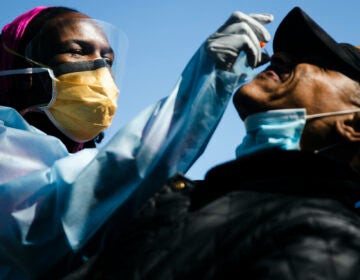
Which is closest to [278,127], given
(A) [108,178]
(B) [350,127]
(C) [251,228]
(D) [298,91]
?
(D) [298,91]

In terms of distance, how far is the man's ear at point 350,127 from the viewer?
291 centimetres

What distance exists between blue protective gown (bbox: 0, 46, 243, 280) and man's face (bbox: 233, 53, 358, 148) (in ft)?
0.38

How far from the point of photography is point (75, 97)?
166 inches

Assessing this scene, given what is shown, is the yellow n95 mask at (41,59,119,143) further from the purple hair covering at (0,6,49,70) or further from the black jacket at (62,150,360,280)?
the black jacket at (62,150,360,280)

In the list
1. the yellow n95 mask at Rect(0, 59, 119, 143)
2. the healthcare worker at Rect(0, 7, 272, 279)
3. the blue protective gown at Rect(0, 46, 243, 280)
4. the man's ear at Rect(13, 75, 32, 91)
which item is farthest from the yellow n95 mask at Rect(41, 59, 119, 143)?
the blue protective gown at Rect(0, 46, 243, 280)

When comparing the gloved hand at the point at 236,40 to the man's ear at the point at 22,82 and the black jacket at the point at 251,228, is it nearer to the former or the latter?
the black jacket at the point at 251,228

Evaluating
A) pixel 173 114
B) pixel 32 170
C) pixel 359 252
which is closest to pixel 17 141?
pixel 32 170

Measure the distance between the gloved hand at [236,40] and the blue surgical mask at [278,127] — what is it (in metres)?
0.25

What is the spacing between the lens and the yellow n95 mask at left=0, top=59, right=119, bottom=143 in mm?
4152

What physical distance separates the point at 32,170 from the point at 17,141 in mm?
208

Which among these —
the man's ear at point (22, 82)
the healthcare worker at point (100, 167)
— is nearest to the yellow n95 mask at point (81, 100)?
the man's ear at point (22, 82)

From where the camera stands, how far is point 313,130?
2.93 metres

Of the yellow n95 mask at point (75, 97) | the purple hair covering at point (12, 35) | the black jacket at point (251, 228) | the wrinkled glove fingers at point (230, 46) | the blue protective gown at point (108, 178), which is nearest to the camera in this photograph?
the black jacket at point (251, 228)

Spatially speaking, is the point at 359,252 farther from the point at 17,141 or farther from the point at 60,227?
the point at 17,141
